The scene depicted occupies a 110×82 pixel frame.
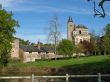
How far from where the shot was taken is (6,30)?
85.4 metres

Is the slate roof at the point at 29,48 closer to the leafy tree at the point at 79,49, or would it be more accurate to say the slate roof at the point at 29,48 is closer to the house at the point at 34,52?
the house at the point at 34,52

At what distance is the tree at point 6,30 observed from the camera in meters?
82.6

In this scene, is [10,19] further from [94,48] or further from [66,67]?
[94,48]

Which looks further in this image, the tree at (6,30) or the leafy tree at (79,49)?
the leafy tree at (79,49)

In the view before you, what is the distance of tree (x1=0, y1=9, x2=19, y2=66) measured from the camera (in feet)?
271

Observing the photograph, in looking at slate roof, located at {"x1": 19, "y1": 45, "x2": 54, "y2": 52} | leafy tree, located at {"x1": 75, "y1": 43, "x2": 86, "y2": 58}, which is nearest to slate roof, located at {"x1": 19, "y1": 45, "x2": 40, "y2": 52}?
slate roof, located at {"x1": 19, "y1": 45, "x2": 54, "y2": 52}

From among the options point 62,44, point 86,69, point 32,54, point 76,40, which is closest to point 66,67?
point 86,69

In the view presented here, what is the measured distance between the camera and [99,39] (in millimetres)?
129000

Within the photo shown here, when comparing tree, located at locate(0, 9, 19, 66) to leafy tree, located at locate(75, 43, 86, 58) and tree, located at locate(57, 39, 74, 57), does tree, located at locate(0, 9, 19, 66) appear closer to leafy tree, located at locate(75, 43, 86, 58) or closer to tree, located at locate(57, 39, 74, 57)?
tree, located at locate(57, 39, 74, 57)

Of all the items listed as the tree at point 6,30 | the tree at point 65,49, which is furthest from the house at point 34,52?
the tree at point 6,30

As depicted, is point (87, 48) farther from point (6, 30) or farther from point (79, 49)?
point (6, 30)

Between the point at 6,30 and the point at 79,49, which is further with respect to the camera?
the point at 79,49

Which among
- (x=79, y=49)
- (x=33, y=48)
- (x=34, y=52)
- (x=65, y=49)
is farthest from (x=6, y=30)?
(x=33, y=48)

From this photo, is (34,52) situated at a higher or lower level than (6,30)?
lower
